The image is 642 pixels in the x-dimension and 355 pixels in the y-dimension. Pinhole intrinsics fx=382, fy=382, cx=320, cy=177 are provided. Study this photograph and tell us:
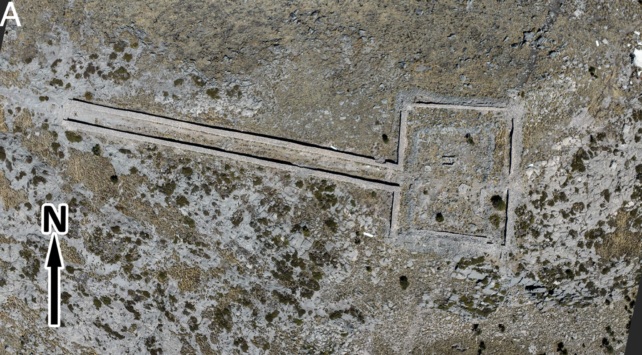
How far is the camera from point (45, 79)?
26.7m

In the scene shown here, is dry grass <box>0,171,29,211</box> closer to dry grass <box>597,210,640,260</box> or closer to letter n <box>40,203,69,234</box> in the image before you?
letter n <box>40,203,69,234</box>

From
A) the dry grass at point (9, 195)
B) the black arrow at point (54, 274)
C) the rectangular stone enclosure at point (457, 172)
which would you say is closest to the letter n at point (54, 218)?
the black arrow at point (54, 274)

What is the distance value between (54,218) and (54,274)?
430cm

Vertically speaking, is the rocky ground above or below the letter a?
below

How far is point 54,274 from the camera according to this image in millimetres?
28000

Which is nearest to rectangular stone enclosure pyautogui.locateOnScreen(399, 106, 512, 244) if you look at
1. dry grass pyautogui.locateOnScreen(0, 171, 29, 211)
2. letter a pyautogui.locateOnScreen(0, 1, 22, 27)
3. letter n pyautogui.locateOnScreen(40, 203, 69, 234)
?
letter n pyautogui.locateOnScreen(40, 203, 69, 234)

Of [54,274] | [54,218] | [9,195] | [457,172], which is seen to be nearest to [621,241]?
[457,172]

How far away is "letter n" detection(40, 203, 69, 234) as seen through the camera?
88.6 ft

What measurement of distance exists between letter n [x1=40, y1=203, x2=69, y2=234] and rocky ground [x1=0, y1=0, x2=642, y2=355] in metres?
0.63

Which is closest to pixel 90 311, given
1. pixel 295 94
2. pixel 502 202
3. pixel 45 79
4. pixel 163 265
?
pixel 163 265

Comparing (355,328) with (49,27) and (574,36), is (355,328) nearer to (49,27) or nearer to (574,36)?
(574,36)

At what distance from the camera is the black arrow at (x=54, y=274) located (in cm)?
2759

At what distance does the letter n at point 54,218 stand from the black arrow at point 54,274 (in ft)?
1.94

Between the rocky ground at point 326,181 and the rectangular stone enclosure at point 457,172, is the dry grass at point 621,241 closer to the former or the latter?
the rocky ground at point 326,181
